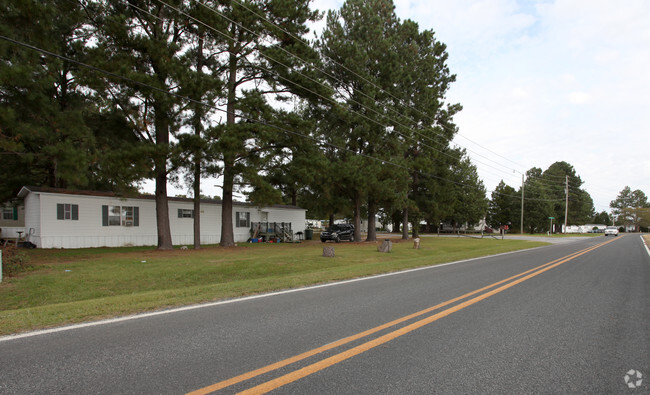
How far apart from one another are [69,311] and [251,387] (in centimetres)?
439

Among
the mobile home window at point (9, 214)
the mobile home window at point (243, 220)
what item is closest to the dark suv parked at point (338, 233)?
the mobile home window at point (243, 220)

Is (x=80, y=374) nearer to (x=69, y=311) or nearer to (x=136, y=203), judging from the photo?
(x=69, y=311)

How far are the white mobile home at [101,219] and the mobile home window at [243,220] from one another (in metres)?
1.92

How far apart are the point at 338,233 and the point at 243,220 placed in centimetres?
824

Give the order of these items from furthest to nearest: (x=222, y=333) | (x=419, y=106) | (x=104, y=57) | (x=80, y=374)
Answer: (x=419, y=106) < (x=104, y=57) < (x=222, y=333) < (x=80, y=374)

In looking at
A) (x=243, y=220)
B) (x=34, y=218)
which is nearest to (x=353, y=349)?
(x=34, y=218)

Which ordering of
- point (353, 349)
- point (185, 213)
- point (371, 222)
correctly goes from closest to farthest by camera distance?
1. point (353, 349)
2. point (185, 213)
3. point (371, 222)

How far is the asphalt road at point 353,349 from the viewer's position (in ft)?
10.9

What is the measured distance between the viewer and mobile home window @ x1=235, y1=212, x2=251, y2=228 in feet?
97.2

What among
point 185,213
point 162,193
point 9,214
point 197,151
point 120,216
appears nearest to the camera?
point 197,151

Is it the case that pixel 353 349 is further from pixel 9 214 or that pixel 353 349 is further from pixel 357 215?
pixel 9 214

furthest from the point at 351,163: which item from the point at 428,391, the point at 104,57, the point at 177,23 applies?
the point at 428,391

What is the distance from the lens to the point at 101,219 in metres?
22.1

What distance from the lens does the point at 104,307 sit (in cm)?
618
